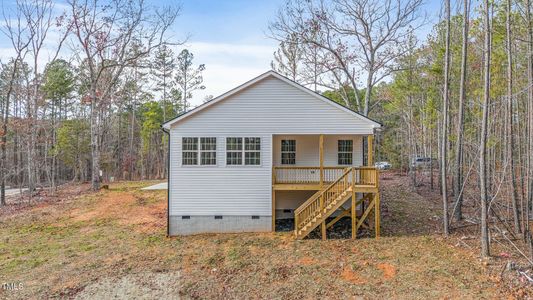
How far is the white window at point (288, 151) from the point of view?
13344mm

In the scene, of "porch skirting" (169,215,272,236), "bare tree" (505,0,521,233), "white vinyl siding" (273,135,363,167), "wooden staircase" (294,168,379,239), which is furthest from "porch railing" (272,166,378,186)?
"bare tree" (505,0,521,233)

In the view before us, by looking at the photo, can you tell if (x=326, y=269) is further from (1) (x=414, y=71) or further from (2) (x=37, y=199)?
(2) (x=37, y=199)

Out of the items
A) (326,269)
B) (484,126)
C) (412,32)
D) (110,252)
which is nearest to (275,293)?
(326,269)

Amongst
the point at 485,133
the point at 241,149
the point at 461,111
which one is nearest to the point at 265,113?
the point at 241,149

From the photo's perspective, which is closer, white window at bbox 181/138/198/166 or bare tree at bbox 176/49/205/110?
white window at bbox 181/138/198/166

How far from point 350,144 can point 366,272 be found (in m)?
6.09

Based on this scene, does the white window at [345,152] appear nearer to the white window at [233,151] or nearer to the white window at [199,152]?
the white window at [233,151]

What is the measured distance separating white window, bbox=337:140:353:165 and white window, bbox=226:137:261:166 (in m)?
3.72

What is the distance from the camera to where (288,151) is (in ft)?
43.8

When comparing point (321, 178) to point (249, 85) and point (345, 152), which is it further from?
point (249, 85)

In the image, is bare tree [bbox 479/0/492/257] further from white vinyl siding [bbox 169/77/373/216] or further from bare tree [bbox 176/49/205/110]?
bare tree [bbox 176/49/205/110]

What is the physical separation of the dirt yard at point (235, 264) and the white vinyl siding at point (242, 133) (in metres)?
1.32

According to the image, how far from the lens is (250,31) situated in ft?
58.8

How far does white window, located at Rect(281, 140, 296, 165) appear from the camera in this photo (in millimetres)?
13344
